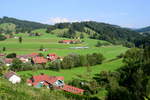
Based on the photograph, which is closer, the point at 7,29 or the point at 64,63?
the point at 64,63

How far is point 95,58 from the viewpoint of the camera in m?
57.9

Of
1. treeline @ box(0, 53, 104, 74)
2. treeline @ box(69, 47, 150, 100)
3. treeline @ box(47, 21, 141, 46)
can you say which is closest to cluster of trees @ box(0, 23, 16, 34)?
treeline @ box(47, 21, 141, 46)

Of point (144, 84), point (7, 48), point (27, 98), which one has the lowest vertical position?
point (7, 48)

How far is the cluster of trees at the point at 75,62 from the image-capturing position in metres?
52.4

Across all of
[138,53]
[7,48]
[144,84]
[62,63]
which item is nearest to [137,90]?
[144,84]

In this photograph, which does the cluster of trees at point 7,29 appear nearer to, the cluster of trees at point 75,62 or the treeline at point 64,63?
the treeline at point 64,63

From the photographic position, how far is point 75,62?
5525cm

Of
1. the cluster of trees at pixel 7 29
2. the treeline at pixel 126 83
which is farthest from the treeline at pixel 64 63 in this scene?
the cluster of trees at pixel 7 29

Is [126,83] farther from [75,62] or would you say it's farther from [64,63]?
[75,62]

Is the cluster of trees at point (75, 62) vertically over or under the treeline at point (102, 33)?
under

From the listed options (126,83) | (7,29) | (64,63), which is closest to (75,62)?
(64,63)

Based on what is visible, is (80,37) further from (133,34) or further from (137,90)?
(137,90)

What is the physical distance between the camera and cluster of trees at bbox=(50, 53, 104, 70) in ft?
172

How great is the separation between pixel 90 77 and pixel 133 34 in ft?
398
